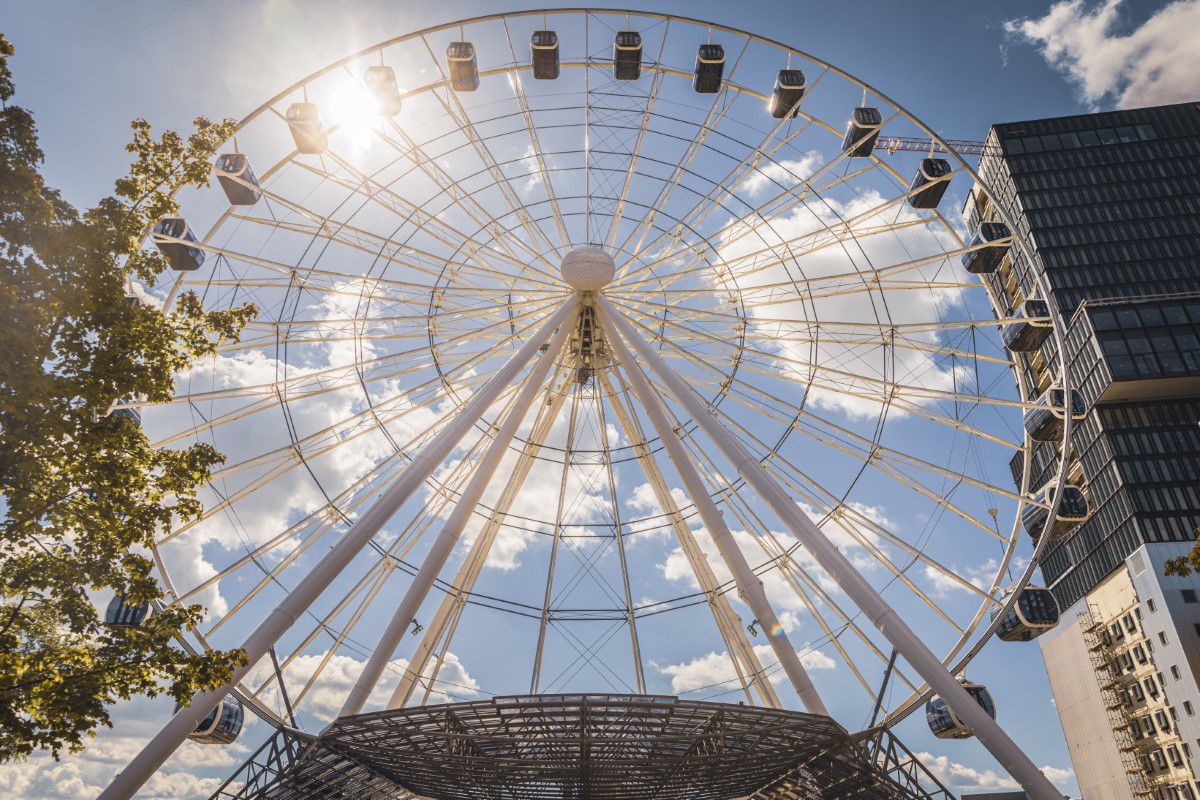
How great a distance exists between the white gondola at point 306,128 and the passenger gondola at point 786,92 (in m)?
14.2

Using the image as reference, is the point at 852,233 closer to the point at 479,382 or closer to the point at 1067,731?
the point at 479,382

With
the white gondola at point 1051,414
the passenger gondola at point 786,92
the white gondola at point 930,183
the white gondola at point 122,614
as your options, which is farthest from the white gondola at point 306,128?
the white gondola at point 1051,414

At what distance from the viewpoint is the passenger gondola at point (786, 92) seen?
26.1 metres

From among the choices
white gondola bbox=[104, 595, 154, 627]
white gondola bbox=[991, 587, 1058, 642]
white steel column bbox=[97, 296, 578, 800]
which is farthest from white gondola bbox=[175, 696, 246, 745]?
white gondola bbox=[991, 587, 1058, 642]

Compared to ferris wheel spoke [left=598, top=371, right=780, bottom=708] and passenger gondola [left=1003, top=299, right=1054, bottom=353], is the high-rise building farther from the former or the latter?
ferris wheel spoke [left=598, top=371, right=780, bottom=708]

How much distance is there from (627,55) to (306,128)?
10.4m

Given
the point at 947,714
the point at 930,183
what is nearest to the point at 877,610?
the point at 947,714

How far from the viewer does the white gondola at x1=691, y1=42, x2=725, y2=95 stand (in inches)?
1034

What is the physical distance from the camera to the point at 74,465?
1162cm

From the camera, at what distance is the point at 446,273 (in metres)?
26.5

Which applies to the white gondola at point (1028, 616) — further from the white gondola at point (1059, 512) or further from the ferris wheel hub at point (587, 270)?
the ferris wheel hub at point (587, 270)

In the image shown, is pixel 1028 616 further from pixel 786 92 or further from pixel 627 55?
pixel 627 55

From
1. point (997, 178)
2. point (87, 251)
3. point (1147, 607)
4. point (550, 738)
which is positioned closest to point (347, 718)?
point (550, 738)

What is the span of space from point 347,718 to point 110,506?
8780mm
